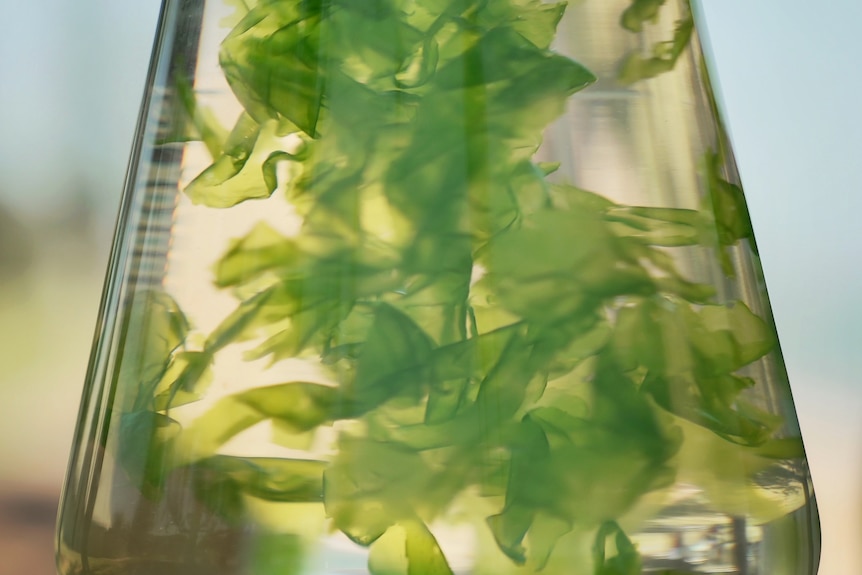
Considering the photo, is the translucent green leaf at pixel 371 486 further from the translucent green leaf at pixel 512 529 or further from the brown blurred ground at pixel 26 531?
the brown blurred ground at pixel 26 531

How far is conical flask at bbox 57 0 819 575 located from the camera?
11.0 inches

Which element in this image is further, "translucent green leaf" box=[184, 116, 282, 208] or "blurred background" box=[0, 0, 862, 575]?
"blurred background" box=[0, 0, 862, 575]

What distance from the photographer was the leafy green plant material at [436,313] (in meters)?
0.28

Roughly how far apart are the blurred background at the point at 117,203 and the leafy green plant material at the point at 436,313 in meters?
0.27

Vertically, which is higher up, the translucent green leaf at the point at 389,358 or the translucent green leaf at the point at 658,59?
the translucent green leaf at the point at 658,59

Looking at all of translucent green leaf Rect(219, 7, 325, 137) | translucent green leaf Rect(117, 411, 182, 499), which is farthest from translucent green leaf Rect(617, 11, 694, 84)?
translucent green leaf Rect(117, 411, 182, 499)

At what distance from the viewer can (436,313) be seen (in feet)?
0.96

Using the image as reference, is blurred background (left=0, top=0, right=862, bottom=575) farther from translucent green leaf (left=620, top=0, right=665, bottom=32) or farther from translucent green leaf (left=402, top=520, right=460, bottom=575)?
translucent green leaf (left=402, top=520, right=460, bottom=575)

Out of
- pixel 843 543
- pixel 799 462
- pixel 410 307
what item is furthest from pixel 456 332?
pixel 843 543

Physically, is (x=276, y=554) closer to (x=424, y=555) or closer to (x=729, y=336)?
(x=424, y=555)

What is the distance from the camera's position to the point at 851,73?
0.65m

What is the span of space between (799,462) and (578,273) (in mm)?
119

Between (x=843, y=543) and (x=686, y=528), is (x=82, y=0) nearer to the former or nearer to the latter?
(x=686, y=528)

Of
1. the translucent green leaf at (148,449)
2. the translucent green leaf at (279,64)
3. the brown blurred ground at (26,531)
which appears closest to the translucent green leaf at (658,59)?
the translucent green leaf at (279,64)
